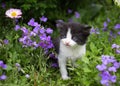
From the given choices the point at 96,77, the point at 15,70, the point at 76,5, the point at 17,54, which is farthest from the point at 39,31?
the point at 76,5

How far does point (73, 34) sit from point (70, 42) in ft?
0.36

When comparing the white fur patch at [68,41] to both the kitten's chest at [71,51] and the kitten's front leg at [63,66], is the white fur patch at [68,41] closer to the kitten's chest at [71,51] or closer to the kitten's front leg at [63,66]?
the kitten's chest at [71,51]

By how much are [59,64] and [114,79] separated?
1.08 m

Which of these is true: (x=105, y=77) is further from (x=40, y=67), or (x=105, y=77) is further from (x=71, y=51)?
(x=40, y=67)

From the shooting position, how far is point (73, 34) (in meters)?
4.33

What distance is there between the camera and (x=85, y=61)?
14.2ft

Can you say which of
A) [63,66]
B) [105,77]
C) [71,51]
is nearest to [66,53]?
[71,51]

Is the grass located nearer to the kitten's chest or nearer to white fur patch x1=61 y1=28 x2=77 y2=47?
the kitten's chest

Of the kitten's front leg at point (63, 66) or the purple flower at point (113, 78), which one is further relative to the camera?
the kitten's front leg at point (63, 66)

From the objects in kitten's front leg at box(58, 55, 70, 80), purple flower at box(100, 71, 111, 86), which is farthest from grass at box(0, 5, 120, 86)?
purple flower at box(100, 71, 111, 86)

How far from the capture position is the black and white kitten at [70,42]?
4328mm

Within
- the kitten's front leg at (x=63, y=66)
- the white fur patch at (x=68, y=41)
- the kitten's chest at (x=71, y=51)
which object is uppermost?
the white fur patch at (x=68, y=41)

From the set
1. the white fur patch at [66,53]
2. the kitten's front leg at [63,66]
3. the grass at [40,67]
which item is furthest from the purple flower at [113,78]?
the kitten's front leg at [63,66]

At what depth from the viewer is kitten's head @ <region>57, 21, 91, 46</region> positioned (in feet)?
14.1
